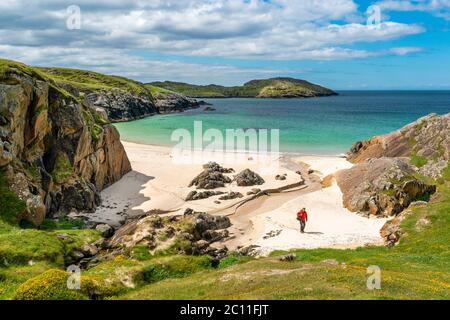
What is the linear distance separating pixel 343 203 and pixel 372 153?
26.2 meters

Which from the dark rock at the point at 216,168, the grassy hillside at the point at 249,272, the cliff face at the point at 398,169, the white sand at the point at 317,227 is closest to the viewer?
the grassy hillside at the point at 249,272

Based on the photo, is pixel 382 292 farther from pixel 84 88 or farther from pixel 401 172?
pixel 84 88

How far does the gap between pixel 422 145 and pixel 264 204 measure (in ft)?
99.5

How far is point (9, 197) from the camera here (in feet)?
131

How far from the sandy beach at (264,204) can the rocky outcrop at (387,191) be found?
183 centimetres

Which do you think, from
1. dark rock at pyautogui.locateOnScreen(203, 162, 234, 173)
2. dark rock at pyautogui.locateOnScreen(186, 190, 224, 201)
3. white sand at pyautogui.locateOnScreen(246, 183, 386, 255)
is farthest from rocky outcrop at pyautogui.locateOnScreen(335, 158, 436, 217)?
dark rock at pyautogui.locateOnScreen(203, 162, 234, 173)

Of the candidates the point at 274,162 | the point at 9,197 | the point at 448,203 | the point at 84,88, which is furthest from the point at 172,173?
the point at 84,88

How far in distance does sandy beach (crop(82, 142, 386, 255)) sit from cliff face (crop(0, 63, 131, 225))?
152 inches

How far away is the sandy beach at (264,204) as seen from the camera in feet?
144

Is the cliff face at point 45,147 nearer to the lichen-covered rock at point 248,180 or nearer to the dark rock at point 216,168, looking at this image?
the dark rock at point 216,168

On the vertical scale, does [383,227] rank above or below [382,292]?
below

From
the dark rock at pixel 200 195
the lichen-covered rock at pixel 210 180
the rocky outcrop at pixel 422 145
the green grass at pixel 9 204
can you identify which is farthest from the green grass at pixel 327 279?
the rocky outcrop at pixel 422 145

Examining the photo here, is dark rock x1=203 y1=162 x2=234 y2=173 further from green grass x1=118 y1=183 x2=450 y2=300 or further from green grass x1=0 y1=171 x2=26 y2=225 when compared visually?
green grass x1=118 y1=183 x2=450 y2=300
